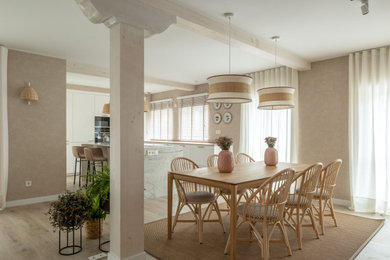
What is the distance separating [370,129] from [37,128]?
547cm

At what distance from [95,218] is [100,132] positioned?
5561 mm

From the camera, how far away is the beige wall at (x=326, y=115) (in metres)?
4.67

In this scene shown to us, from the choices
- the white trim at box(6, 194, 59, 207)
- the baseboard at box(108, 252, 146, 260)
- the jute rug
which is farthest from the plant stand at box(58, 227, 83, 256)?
the white trim at box(6, 194, 59, 207)

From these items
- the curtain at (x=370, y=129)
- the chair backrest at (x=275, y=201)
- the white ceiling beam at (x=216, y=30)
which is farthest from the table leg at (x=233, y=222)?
the curtain at (x=370, y=129)

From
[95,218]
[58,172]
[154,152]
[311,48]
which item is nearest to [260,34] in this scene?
[311,48]

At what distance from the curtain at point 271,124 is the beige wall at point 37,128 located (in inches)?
147

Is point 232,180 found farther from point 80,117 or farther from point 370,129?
point 80,117

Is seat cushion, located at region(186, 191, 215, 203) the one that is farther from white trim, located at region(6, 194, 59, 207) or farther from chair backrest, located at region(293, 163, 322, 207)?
white trim, located at region(6, 194, 59, 207)

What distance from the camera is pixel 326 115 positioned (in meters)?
4.87

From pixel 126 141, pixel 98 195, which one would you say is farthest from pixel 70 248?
pixel 126 141

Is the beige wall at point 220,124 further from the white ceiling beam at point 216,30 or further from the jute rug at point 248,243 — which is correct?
the jute rug at point 248,243

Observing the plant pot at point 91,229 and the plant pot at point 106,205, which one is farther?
the plant pot at point 91,229

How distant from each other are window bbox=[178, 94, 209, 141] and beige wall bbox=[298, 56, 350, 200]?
9.53ft

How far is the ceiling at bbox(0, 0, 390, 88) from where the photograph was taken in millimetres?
2889
